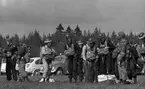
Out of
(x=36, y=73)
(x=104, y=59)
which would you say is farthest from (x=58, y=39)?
(x=104, y=59)

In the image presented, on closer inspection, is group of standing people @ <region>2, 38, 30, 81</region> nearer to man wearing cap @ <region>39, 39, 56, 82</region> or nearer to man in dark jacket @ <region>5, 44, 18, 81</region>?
man in dark jacket @ <region>5, 44, 18, 81</region>

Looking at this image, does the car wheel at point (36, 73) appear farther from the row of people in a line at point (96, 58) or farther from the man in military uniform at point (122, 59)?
the man in military uniform at point (122, 59)

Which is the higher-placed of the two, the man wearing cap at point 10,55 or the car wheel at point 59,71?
the man wearing cap at point 10,55

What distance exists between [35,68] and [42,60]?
1734cm

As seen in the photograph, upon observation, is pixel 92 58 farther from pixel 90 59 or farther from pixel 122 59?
pixel 122 59

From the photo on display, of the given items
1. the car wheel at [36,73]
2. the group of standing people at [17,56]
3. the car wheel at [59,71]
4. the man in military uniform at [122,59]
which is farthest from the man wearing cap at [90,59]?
the car wheel at [36,73]

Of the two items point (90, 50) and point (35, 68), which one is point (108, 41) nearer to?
point (90, 50)

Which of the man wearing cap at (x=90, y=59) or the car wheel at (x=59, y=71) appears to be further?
the car wheel at (x=59, y=71)

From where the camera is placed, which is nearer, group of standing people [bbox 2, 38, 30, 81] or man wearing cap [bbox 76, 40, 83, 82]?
group of standing people [bbox 2, 38, 30, 81]

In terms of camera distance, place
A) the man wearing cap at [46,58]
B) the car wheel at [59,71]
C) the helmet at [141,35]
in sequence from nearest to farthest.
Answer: the helmet at [141,35], the man wearing cap at [46,58], the car wheel at [59,71]

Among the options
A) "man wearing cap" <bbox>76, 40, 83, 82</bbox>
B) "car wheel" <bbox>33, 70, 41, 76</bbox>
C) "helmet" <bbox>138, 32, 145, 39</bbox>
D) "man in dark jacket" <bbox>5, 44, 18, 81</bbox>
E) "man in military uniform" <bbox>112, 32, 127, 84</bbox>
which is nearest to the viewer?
"man in military uniform" <bbox>112, 32, 127, 84</bbox>

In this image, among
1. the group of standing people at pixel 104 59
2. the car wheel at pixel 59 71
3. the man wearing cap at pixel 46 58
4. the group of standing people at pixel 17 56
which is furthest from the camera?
the car wheel at pixel 59 71

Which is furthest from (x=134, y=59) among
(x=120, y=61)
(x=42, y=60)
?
(x=42, y=60)

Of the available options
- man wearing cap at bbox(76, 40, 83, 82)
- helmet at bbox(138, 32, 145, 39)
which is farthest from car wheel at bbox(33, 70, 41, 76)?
helmet at bbox(138, 32, 145, 39)
